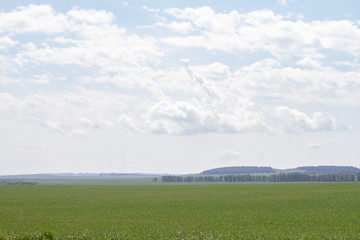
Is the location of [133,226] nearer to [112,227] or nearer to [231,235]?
[112,227]

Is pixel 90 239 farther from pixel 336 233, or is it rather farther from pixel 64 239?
pixel 336 233

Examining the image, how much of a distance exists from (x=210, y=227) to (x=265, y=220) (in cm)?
694

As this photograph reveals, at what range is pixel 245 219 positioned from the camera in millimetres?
40344

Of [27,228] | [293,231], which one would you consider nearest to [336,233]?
[293,231]

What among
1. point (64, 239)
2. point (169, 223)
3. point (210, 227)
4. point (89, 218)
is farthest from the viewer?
point (89, 218)

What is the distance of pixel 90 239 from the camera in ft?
85.3

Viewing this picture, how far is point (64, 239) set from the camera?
24.6 meters

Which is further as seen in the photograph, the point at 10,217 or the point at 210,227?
the point at 10,217

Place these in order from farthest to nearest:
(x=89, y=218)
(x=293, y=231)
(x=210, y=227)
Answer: (x=89, y=218), (x=210, y=227), (x=293, y=231)

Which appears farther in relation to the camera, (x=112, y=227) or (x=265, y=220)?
(x=265, y=220)

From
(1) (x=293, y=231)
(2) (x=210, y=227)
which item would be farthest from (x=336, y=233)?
(2) (x=210, y=227)

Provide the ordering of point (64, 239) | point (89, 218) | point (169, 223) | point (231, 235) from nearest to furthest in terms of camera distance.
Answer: point (64, 239) → point (231, 235) → point (169, 223) → point (89, 218)

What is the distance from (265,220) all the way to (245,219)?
6.69ft

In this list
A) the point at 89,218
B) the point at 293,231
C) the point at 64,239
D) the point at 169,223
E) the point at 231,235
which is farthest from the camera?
the point at 89,218
